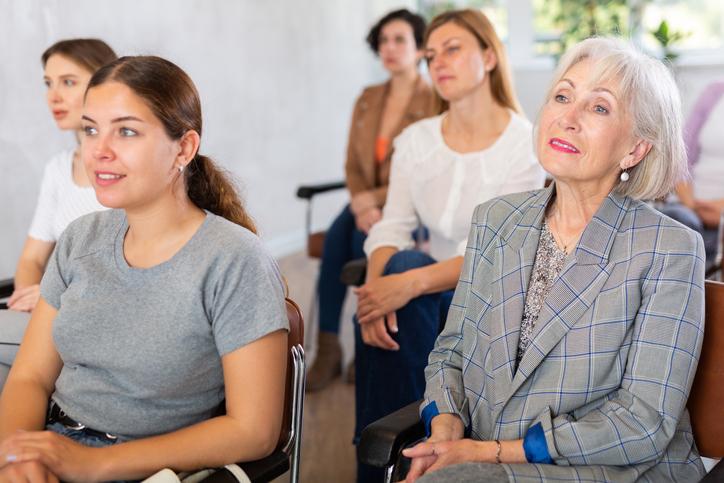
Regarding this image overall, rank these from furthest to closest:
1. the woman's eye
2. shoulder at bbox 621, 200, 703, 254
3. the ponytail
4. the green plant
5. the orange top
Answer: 1. the green plant
2. the orange top
3. the ponytail
4. the woman's eye
5. shoulder at bbox 621, 200, 703, 254

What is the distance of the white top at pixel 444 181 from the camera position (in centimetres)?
256

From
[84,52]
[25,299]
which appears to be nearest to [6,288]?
[25,299]

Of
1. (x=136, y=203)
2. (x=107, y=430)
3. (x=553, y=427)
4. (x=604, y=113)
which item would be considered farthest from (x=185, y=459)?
(x=604, y=113)

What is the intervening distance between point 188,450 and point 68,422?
0.30m

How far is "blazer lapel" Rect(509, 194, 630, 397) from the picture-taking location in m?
1.54

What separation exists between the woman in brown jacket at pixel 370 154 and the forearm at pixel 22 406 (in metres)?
1.85

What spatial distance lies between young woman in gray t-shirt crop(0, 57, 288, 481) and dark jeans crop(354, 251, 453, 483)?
721 millimetres

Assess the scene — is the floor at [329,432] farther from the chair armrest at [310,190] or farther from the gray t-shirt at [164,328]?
the gray t-shirt at [164,328]

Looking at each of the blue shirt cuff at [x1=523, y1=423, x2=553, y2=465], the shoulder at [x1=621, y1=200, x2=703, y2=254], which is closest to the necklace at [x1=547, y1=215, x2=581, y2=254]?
the shoulder at [x1=621, y1=200, x2=703, y2=254]

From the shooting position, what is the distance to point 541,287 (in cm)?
166

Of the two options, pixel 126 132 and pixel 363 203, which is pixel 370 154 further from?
pixel 126 132

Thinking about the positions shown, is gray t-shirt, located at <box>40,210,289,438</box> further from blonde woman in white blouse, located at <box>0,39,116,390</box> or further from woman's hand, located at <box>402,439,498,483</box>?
blonde woman in white blouse, located at <box>0,39,116,390</box>

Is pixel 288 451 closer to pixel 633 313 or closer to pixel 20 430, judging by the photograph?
pixel 20 430

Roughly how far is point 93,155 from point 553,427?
2.98 ft
